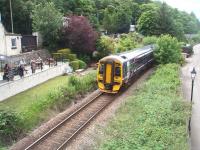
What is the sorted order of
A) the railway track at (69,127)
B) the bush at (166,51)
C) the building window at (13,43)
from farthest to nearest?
the bush at (166,51), the building window at (13,43), the railway track at (69,127)

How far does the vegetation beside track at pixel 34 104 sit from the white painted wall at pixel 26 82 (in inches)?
17.5

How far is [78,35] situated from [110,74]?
14.6 metres

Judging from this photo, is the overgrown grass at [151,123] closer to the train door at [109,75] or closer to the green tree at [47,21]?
the train door at [109,75]

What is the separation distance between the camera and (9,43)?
34.9 meters

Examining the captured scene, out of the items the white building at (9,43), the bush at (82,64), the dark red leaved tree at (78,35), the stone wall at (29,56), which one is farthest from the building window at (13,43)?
the bush at (82,64)

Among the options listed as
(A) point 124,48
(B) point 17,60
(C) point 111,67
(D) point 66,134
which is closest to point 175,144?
(D) point 66,134

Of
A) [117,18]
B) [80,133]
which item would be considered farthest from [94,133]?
[117,18]

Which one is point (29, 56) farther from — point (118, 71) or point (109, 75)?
point (118, 71)

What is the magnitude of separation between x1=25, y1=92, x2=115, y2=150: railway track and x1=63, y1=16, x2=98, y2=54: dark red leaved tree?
50.8ft

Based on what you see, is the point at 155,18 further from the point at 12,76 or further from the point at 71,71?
the point at 12,76

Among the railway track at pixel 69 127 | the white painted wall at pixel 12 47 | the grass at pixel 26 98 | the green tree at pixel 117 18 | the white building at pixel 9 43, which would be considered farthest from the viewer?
the green tree at pixel 117 18

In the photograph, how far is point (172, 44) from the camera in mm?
43188

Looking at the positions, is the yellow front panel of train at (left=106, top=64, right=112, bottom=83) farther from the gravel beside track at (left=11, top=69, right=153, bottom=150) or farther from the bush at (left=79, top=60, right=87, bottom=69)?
the bush at (left=79, top=60, right=87, bottom=69)

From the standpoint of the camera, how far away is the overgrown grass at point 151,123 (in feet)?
47.2
